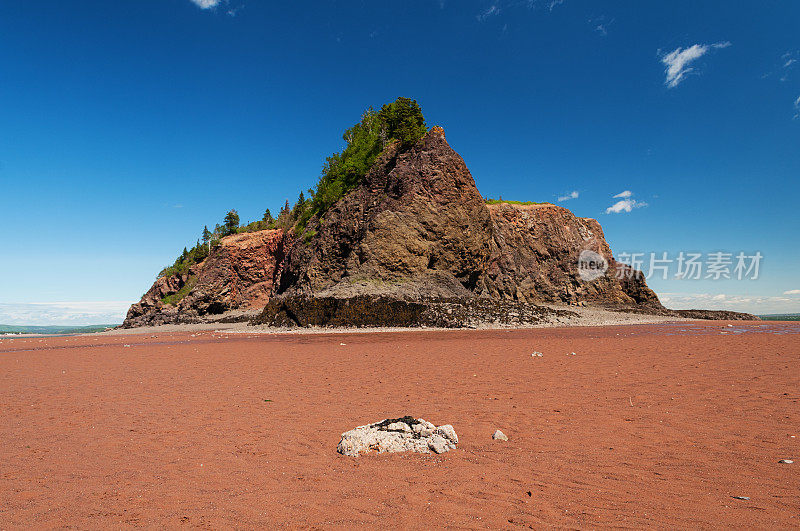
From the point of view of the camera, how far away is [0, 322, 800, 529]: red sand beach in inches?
132

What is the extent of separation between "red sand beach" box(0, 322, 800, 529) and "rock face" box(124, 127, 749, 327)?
2190 centimetres

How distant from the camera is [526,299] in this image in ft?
171

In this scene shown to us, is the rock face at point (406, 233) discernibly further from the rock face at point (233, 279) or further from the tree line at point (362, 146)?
the rock face at point (233, 279)

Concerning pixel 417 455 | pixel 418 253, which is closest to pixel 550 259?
pixel 418 253

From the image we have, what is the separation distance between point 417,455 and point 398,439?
0.32 metres

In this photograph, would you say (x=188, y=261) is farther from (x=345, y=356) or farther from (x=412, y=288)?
(x=345, y=356)

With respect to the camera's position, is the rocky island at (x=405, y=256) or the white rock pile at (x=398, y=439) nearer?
the white rock pile at (x=398, y=439)

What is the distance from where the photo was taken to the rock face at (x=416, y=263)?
3300 centimetres

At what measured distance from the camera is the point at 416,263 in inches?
1495

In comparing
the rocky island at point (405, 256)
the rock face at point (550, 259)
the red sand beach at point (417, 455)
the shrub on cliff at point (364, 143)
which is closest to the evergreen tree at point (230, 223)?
the rocky island at point (405, 256)

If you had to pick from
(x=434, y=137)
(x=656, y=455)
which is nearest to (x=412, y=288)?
(x=434, y=137)

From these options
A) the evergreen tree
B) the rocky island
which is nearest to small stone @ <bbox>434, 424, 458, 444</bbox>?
the rocky island

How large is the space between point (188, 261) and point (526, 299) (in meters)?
60.6

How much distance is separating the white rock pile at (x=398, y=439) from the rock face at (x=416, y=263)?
2507cm
